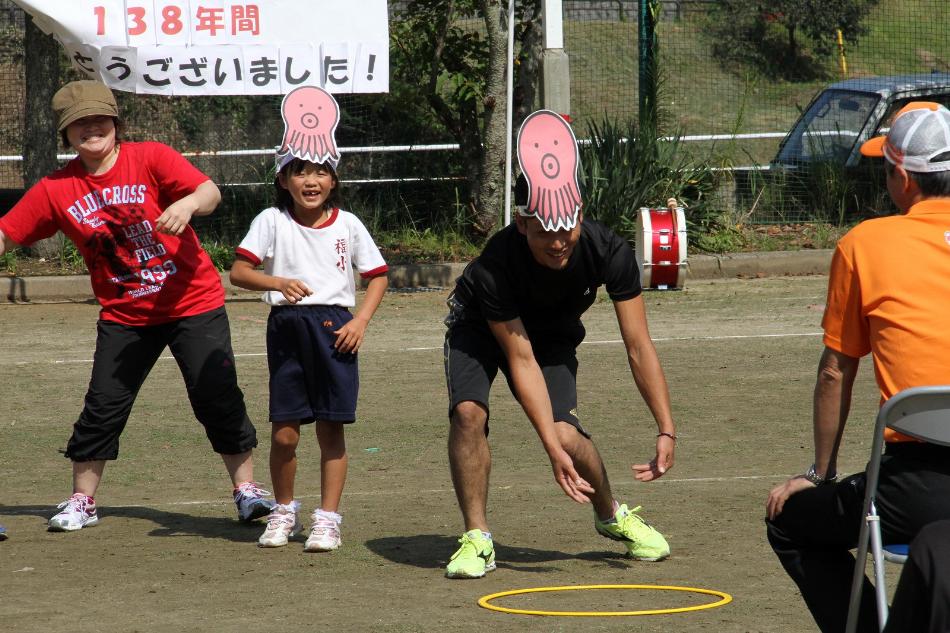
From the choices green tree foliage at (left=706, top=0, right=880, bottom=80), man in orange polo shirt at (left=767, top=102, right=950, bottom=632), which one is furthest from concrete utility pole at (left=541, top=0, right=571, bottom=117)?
man in orange polo shirt at (left=767, top=102, right=950, bottom=632)

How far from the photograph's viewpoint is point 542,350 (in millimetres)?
5273

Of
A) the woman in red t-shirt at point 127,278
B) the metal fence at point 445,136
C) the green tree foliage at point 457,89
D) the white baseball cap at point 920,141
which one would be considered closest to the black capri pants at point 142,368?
the woman in red t-shirt at point 127,278

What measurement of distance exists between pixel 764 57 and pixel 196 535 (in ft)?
74.0

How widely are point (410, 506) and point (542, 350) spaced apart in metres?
1.34

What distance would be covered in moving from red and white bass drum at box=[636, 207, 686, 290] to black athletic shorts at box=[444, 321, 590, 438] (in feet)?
23.9

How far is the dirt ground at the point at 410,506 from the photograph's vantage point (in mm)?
4656

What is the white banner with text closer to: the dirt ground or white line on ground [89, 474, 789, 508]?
the dirt ground

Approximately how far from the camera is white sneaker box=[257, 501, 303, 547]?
18.3ft

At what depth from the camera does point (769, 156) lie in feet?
62.1

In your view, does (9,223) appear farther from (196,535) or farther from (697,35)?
(697,35)

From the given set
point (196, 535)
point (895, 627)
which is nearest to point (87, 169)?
point (196, 535)

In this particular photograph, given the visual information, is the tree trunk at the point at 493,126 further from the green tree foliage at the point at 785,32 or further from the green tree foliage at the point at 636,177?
the green tree foliage at the point at 785,32

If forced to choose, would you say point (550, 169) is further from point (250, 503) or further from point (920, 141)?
point (250, 503)

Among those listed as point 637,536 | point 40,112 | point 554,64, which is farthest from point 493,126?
point 637,536
